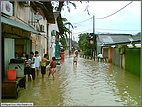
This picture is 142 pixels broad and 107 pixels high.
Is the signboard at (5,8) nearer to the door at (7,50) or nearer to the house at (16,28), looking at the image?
the house at (16,28)

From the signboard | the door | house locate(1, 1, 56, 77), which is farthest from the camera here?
the door

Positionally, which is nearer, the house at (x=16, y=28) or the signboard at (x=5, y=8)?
the house at (x=16, y=28)

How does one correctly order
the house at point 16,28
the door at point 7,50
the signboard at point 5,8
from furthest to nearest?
the door at point 7,50
the signboard at point 5,8
the house at point 16,28

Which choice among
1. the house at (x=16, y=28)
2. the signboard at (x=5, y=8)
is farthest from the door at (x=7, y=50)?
the signboard at (x=5, y=8)

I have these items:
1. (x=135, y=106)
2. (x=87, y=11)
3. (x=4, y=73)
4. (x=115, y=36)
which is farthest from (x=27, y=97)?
(x=115, y=36)

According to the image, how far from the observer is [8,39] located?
26.9 ft

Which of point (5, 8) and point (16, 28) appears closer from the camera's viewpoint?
point (16, 28)

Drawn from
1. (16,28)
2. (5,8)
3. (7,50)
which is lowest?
(7,50)

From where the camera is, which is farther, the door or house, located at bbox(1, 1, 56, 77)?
the door

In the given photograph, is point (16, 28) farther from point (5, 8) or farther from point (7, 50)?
point (7, 50)

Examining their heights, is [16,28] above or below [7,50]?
above

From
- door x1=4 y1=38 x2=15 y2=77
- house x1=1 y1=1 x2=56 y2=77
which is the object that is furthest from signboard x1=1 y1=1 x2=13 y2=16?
door x1=4 y1=38 x2=15 y2=77

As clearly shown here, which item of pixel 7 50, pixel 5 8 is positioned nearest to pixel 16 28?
pixel 5 8

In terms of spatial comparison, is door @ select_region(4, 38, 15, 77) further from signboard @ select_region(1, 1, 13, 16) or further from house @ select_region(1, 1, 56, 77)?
signboard @ select_region(1, 1, 13, 16)
